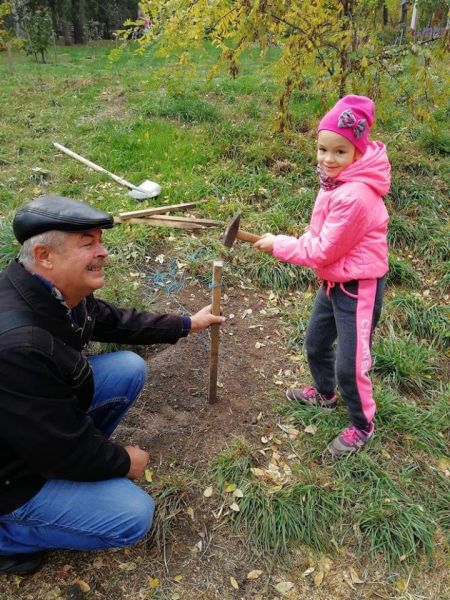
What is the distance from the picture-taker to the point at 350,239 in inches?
91.0

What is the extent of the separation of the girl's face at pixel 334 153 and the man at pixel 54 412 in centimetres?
→ 107

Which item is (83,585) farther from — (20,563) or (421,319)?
(421,319)

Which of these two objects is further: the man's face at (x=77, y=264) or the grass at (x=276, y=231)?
the grass at (x=276, y=231)

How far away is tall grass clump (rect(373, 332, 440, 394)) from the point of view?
3.42 m

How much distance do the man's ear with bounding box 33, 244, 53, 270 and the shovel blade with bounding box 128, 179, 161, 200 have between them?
3.52 metres

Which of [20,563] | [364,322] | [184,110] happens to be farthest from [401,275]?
[184,110]

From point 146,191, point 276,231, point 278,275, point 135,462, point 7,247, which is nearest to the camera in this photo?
point 135,462

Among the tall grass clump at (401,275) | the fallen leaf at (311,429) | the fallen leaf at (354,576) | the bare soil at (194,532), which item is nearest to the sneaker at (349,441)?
the fallen leaf at (311,429)

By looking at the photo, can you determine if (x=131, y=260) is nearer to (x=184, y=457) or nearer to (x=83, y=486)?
(x=184, y=457)

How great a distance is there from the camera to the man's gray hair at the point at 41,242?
1.81m

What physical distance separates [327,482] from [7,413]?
175 cm

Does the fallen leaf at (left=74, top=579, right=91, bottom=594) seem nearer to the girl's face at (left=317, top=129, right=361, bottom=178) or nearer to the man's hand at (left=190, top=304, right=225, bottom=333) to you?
the man's hand at (left=190, top=304, right=225, bottom=333)

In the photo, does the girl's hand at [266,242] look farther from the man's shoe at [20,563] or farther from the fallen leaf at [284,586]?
the man's shoe at [20,563]

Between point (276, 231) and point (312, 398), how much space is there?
84.9 inches
